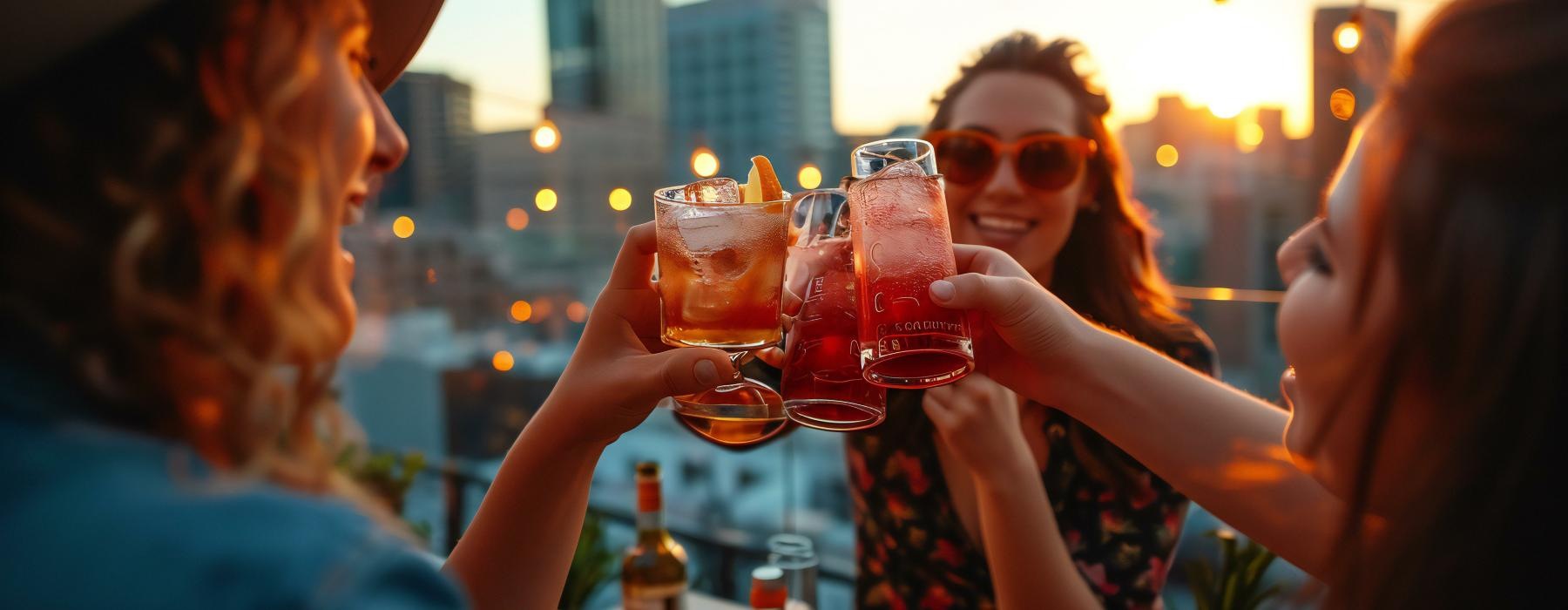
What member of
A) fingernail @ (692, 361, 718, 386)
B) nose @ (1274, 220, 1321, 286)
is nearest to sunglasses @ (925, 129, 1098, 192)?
nose @ (1274, 220, 1321, 286)

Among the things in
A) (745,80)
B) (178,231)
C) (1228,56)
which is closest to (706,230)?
(178,231)

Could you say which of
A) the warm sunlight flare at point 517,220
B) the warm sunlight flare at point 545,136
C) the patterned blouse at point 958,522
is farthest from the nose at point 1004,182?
the warm sunlight flare at point 517,220

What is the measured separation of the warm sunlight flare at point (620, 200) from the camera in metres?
7.60

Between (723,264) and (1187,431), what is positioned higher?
(723,264)

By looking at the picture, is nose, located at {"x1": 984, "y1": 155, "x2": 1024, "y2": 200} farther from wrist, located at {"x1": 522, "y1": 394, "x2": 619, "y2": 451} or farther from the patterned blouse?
wrist, located at {"x1": 522, "y1": 394, "x2": 619, "y2": 451}

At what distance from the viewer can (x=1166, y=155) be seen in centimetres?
544

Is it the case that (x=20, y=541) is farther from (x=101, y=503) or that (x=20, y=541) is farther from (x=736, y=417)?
(x=736, y=417)

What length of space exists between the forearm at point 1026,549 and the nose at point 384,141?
1.33m

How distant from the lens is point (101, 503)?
633 mm

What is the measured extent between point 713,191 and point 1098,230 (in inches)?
58.9

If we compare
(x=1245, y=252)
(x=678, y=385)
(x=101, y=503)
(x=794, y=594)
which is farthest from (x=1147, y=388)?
(x=1245, y=252)

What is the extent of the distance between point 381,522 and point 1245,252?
257 inches

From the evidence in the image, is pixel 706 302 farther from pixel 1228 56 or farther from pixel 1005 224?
Result: pixel 1228 56

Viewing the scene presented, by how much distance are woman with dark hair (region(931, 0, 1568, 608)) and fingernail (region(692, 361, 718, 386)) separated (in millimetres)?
751
